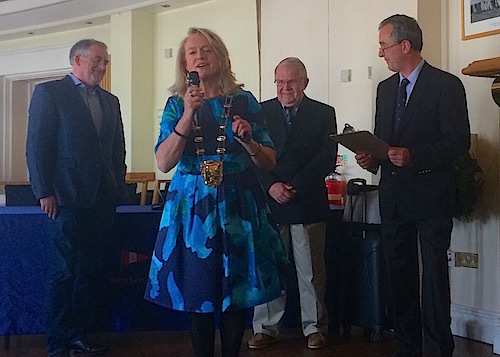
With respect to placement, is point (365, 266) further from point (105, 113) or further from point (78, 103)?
point (78, 103)

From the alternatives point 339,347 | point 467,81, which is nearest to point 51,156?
point 339,347

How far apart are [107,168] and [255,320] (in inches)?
42.3

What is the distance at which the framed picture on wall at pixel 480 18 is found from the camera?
3418mm

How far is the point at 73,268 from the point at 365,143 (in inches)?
55.3

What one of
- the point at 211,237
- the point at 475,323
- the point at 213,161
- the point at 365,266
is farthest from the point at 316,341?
the point at 213,161

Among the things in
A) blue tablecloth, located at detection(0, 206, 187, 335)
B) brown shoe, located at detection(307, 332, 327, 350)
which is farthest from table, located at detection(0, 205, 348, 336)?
brown shoe, located at detection(307, 332, 327, 350)

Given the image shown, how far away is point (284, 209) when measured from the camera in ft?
10.8

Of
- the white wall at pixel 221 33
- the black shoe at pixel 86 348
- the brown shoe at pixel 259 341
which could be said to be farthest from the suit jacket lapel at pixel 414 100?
the white wall at pixel 221 33

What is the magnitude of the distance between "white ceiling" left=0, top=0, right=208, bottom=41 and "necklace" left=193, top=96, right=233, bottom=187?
488cm

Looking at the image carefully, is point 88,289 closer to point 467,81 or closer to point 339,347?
point 339,347

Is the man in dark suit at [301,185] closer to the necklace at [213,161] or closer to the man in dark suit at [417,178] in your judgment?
the man in dark suit at [417,178]

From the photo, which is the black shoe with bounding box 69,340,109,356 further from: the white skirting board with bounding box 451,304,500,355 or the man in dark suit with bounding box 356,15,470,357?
the white skirting board with bounding box 451,304,500,355

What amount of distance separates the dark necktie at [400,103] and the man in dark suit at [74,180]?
1301mm

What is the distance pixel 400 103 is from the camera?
2779mm
